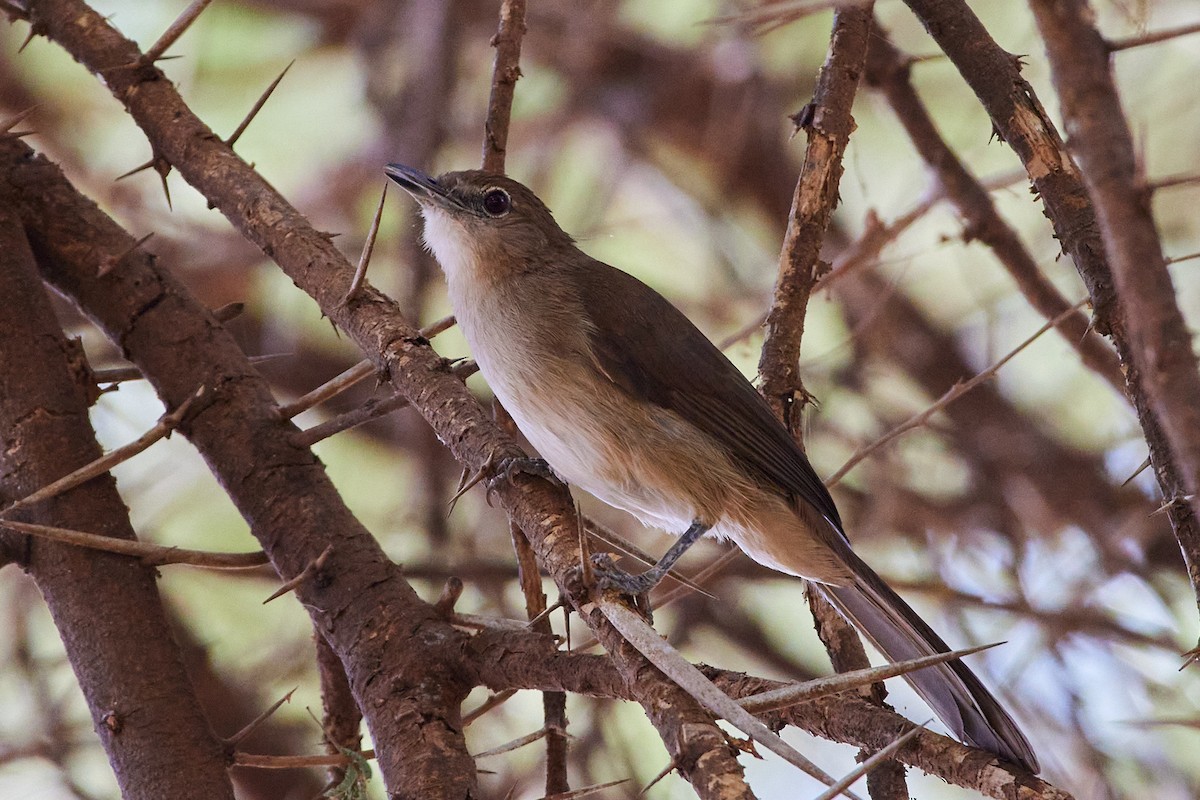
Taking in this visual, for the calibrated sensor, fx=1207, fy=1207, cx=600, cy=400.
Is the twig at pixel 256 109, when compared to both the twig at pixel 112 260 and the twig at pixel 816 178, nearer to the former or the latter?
the twig at pixel 112 260

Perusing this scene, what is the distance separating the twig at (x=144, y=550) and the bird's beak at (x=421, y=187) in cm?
168

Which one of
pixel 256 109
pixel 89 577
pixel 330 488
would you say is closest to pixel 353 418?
pixel 330 488

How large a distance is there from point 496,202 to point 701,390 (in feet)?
3.40

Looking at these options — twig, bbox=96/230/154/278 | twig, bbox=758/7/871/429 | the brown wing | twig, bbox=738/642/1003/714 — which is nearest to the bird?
the brown wing

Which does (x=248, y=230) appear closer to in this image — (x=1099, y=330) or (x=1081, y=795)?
(x=1099, y=330)

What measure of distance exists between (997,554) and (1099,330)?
118 inches

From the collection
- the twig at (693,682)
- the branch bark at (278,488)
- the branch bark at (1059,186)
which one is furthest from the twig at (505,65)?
the twig at (693,682)

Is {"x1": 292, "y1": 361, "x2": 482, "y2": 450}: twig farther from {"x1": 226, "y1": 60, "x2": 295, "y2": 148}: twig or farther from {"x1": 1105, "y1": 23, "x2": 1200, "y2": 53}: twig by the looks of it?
{"x1": 1105, "y1": 23, "x2": 1200, "y2": 53}: twig

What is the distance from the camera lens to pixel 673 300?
18.4ft

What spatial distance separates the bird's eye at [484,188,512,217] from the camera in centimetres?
404

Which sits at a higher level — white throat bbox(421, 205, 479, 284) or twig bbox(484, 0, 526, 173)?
white throat bbox(421, 205, 479, 284)

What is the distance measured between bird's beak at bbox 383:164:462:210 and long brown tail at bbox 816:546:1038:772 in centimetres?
178

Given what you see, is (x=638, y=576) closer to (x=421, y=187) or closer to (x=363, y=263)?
(x=363, y=263)

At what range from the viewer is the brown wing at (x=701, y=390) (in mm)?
3453
